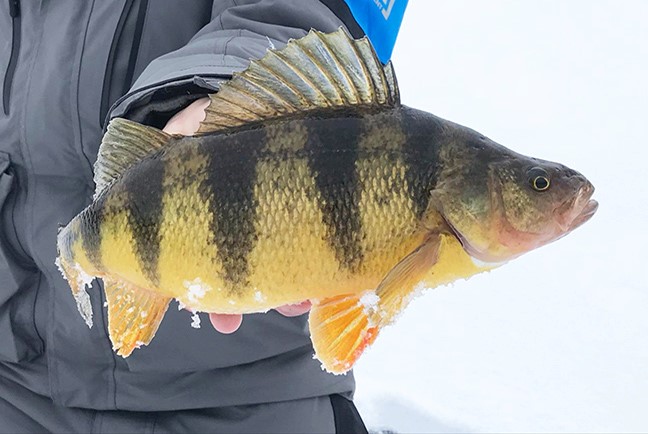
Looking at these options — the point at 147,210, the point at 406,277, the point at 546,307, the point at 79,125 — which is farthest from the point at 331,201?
the point at 546,307

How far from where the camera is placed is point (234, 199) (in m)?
0.90

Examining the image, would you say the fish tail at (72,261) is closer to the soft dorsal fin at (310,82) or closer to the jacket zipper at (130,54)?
the soft dorsal fin at (310,82)

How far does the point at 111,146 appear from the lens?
0.99 meters

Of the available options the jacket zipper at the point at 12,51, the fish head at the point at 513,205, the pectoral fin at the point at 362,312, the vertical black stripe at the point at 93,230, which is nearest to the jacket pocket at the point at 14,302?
the jacket zipper at the point at 12,51

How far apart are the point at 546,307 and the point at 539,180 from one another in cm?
181

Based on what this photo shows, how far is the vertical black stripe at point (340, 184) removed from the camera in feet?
2.89

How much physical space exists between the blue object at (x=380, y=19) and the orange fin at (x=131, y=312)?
0.80 meters

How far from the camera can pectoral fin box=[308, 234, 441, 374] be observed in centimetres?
88

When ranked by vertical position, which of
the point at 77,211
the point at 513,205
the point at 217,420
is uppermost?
the point at 513,205

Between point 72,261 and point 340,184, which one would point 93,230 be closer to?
point 72,261

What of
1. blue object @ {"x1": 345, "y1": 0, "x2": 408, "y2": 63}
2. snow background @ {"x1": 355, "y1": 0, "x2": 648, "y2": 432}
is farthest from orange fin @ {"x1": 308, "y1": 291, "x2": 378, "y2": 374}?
snow background @ {"x1": 355, "y1": 0, "x2": 648, "y2": 432}

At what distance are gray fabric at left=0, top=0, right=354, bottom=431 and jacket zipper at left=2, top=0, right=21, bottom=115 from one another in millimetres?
12

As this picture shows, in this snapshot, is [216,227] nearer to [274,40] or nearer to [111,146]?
[111,146]

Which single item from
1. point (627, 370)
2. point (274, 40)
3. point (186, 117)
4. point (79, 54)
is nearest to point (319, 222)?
point (186, 117)
